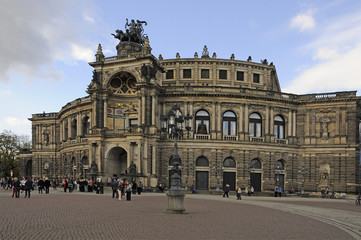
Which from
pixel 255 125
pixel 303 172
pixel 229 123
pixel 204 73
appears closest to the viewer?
pixel 303 172

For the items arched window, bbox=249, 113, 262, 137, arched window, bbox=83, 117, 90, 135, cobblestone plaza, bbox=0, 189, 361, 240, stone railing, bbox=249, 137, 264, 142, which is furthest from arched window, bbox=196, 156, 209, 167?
cobblestone plaza, bbox=0, 189, 361, 240

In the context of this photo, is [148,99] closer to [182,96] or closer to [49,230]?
[182,96]

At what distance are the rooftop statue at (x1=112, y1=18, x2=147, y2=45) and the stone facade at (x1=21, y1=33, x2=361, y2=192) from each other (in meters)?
1.05

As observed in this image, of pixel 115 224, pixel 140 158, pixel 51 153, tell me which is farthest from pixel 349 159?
pixel 51 153

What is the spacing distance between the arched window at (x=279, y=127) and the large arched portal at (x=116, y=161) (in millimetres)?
22969

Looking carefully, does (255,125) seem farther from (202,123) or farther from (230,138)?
(202,123)

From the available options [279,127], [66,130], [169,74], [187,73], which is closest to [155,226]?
[279,127]

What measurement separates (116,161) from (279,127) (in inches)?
985

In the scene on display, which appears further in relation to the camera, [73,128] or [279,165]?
[73,128]

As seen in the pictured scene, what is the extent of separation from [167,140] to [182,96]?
6.77 meters

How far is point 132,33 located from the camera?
59344 millimetres

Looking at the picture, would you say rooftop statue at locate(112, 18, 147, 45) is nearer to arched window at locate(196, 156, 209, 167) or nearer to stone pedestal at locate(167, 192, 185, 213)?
arched window at locate(196, 156, 209, 167)

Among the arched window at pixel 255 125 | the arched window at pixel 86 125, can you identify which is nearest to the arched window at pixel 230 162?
the arched window at pixel 255 125

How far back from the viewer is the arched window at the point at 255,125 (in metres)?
58.4
